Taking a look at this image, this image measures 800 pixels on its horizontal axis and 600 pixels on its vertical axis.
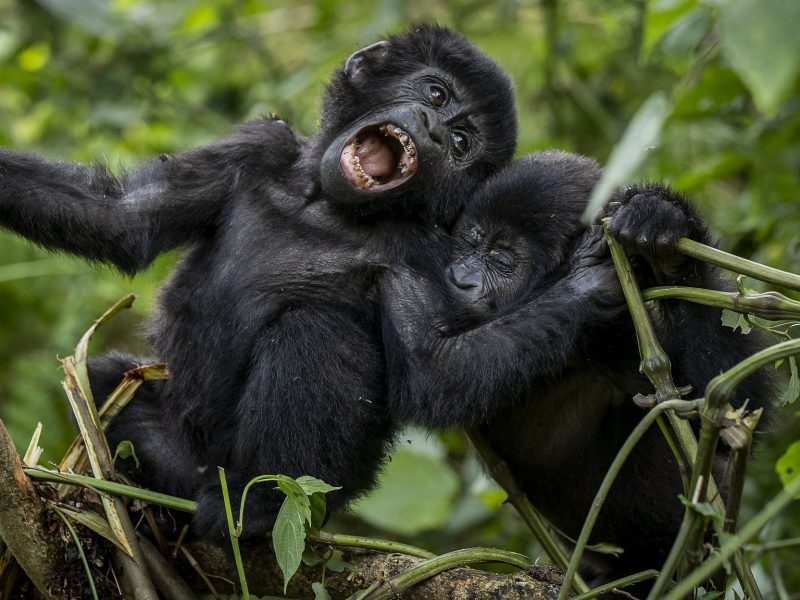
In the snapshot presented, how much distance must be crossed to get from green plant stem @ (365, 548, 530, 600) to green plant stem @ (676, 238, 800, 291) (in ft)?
3.02

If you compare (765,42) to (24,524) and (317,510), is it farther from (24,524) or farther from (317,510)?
(24,524)

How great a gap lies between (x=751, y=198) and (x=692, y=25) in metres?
1.33

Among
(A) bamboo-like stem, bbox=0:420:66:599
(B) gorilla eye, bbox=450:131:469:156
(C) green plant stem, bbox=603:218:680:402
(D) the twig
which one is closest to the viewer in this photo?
(C) green plant stem, bbox=603:218:680:402

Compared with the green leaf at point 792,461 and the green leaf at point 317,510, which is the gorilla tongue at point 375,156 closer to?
the green leaf at point 317,510

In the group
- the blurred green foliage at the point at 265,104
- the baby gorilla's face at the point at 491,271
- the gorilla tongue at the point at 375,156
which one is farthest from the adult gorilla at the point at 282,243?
the blurred green foliage at the point at 265,104

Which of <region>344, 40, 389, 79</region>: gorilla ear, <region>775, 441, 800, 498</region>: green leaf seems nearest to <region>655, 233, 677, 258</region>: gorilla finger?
<region>775, 441, 800, 498</region>: green leaf

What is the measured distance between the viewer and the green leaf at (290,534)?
2.33 m

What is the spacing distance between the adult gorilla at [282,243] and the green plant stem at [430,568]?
361 millimetres

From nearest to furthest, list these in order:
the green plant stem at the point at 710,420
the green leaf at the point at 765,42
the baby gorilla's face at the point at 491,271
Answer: the green leaf at the point at 765,42 → the green plant stem at the point at 710,420 → the baby gorilla's face at the point at 491,271

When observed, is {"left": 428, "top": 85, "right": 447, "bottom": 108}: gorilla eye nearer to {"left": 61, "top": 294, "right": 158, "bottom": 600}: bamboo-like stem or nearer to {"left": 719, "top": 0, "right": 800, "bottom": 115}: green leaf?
{"left": 61, "top": 294, "right": 158, "bottom": 600}: bamboo-like stem

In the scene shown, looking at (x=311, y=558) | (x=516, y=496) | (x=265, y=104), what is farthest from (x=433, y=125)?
(x=265, y=104)

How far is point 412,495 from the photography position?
4.86m

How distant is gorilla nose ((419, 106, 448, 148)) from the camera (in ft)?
10.5

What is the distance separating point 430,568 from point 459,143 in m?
1.43
